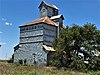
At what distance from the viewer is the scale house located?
42.0 metres

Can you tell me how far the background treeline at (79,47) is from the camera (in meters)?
31.5

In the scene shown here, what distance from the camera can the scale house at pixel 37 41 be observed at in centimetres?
4203

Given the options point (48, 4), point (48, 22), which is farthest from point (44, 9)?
point (48, 22)

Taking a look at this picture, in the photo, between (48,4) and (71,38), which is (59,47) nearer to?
(71,38)

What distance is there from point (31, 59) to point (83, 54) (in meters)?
13.4

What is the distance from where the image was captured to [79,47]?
110ft

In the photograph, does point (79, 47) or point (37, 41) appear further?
point (37, 41)

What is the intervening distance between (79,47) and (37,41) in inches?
476

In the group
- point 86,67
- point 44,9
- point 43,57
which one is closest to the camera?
point 86,67

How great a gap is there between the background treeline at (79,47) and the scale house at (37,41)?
295 inches

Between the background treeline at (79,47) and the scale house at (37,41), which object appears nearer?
the background treeline at (79,47)

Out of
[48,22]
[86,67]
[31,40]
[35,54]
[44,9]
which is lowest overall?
[86,67]

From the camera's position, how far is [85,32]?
32312 millimetres

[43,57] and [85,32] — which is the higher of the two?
[85,32]
